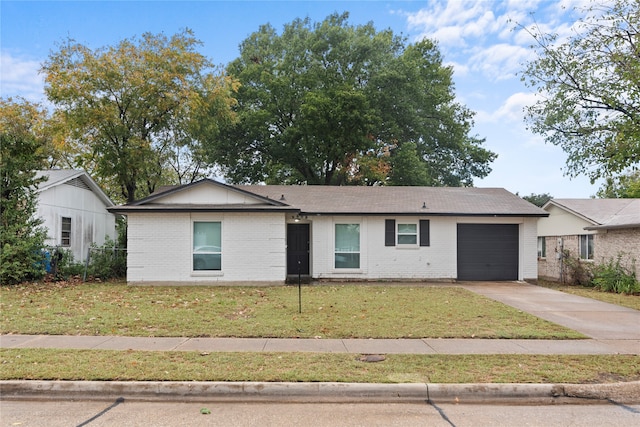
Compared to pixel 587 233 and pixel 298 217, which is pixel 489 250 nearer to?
pixel 587 233

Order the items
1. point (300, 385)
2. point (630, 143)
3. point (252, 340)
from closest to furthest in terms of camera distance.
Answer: point (300, 385), point (252, 340), point (630, 143)

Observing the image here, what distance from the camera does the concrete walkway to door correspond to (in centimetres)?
820

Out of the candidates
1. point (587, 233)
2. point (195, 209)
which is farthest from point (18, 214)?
point (587, 233)

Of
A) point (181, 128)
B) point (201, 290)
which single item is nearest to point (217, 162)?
point (181, 128)

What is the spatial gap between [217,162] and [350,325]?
25957mm

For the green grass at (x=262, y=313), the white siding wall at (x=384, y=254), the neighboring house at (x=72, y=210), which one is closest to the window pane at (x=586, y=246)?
the white siding wall at (x=384, y=254)

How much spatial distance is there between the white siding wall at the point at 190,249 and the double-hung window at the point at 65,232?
24.9 feet

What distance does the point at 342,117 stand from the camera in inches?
1073

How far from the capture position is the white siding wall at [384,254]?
16.4 metres

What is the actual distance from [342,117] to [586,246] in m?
15.5

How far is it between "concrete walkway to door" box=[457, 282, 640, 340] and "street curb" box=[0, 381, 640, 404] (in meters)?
3.65

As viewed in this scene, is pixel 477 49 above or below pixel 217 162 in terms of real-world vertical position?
above

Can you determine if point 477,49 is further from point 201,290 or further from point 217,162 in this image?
point 217,162

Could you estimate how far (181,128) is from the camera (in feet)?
71.7
